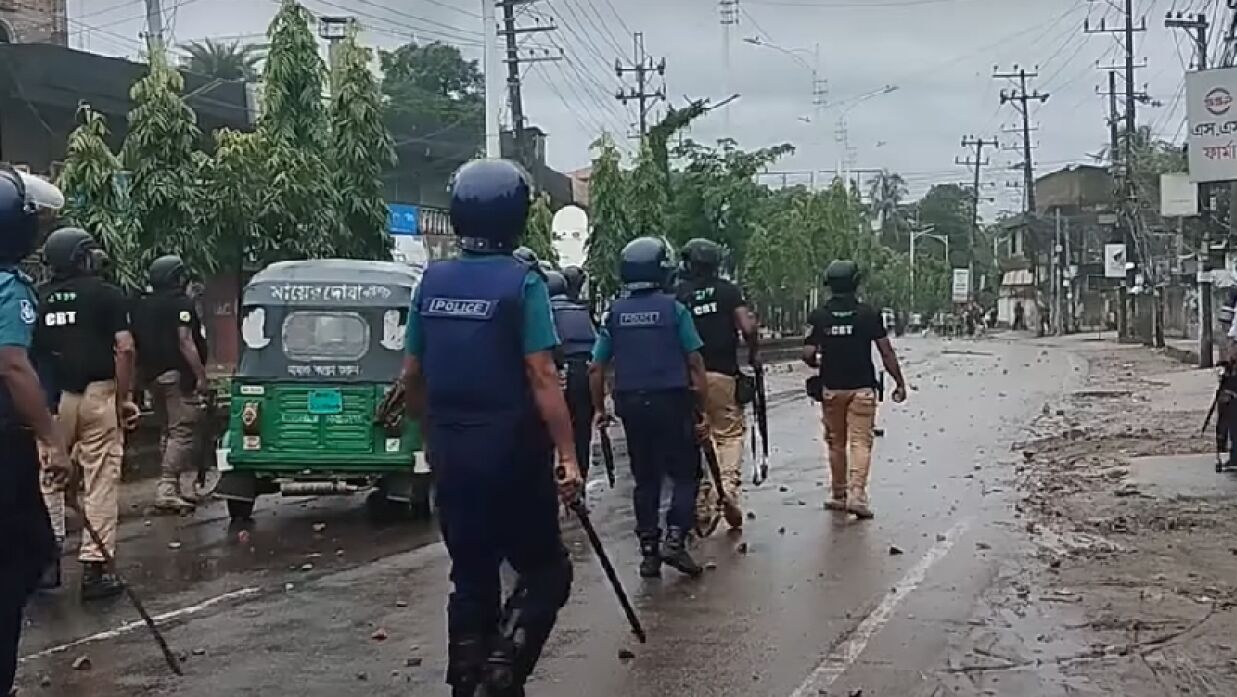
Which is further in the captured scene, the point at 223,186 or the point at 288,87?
the point at 288,87

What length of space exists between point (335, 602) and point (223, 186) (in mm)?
12393

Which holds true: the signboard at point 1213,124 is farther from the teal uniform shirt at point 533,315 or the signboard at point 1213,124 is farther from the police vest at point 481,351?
the police vest at point 481,351

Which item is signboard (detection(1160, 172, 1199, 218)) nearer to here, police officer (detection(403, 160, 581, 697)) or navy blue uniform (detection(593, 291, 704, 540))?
navy blue uniform (detection(593, 291, 704, 540))

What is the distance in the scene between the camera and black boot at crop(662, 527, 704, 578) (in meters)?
10.2

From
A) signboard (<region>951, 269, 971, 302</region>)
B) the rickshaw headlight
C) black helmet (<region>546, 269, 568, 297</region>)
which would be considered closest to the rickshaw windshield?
the rickshaw headlight

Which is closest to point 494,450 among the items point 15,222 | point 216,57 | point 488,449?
point 488,449

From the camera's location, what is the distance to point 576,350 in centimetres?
1341

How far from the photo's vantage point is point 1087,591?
988 centimetres

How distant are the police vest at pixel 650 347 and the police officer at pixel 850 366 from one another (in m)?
3.11

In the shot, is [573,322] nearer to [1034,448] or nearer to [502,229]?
[502,229]

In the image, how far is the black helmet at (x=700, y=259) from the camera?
1162cm

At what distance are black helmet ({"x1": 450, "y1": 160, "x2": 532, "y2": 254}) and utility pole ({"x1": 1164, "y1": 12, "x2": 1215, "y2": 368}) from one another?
27488 millimetres

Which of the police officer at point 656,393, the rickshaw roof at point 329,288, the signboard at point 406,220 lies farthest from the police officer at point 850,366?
the signboard at point 406,220

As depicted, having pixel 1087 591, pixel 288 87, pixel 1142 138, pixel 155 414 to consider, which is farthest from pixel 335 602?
pixel 1142 138
